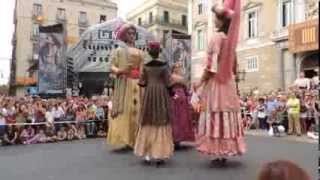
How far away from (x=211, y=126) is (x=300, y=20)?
891 inches

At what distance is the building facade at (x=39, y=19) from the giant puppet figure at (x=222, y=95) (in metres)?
47.9

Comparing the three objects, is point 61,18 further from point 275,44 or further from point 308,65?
point 308,65

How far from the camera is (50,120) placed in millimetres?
12375

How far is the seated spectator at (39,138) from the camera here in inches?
442

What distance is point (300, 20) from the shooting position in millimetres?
27562

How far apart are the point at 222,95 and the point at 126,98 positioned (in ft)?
6.40

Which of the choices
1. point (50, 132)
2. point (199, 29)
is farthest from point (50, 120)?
point (199, 29)

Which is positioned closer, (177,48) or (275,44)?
(177,48)

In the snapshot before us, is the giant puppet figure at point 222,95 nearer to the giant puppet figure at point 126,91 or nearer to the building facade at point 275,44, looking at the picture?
the giant puppet figure at point 126,91

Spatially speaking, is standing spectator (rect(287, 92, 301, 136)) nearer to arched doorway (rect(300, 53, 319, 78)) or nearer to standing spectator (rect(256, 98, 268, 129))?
standing spectator (rect(256, 98, 268, 129))

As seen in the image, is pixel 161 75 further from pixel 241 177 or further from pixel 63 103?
pixel 63 103

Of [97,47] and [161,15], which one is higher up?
[161,15]

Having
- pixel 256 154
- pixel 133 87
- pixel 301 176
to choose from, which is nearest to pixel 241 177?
pixel 256 154

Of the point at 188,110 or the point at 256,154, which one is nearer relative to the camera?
the point at 256,154
